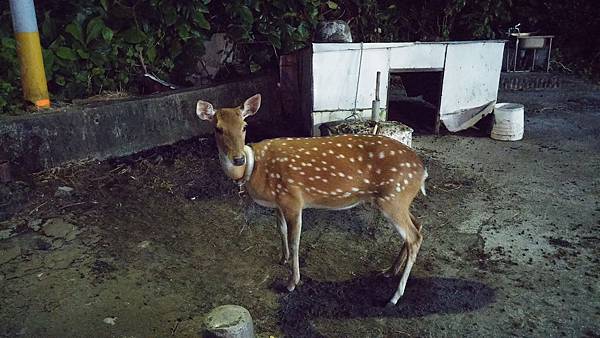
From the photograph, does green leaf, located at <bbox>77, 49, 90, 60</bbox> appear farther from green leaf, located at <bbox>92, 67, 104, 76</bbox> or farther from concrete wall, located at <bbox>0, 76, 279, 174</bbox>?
concrete wall, located at <bbox>0, 76, 279, 174</bbox>

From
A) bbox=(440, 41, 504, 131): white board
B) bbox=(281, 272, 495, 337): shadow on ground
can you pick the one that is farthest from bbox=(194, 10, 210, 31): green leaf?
bbox=(281, 272, 495, 337): shadow on ground

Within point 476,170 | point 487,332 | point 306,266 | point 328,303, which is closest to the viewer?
point 487,332

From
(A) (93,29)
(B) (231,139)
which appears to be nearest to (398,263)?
(B) (231,139)

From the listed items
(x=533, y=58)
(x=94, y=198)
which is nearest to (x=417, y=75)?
(x=533, y=58)

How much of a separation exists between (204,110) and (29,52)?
11.0 ft

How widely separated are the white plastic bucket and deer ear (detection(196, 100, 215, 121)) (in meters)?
5.32

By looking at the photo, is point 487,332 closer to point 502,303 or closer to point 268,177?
point 502,303

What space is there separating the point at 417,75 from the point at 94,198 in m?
6.22

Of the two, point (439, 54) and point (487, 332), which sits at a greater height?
point (439, 54)

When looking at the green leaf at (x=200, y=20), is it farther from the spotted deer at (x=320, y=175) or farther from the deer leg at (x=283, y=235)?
the deer leg at (x=283, y=235)

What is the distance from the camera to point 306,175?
150 inches

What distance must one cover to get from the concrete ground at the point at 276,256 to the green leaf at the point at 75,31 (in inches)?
80.0

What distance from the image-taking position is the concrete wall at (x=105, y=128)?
18.1 ft

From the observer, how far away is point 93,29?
703 centimetres
